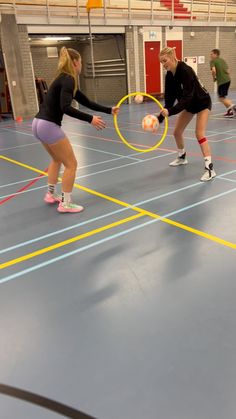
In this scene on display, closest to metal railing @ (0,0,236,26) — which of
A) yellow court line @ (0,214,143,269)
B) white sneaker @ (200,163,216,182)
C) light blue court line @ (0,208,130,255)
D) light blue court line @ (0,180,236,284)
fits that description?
white sneaker @ (200,163,216,182)

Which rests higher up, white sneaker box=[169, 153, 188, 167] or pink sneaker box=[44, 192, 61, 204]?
white sneaker box=[169, 153, 188, 167]

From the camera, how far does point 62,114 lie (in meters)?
4.21

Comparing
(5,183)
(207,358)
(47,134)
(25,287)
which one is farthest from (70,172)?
(207,358)

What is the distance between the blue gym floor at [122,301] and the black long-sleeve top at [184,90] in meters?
1.08

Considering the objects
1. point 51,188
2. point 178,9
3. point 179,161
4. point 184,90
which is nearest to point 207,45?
point 178,9

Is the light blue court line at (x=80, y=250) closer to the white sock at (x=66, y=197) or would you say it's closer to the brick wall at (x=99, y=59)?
the white sock at (x=66, y=197)

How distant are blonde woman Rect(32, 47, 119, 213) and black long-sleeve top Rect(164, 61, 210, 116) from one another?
3.81 ft

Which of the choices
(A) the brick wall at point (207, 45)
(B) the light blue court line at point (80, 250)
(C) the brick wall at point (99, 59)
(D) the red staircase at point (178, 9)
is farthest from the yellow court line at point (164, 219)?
(A) the brick wall at point (207, 45)

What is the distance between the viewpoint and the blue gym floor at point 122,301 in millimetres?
2016

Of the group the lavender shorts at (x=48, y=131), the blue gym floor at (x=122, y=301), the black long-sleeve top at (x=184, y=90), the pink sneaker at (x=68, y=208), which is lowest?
the blue gym floor at (x=122, y=301)

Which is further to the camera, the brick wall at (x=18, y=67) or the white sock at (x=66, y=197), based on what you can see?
the brick wall at (x=18, y=67)

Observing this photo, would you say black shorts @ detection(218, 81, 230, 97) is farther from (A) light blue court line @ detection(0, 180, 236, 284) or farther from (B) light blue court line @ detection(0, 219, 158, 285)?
(B) light blue court line @ detection(0, 219, 158, 285)

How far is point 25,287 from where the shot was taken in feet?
10.1

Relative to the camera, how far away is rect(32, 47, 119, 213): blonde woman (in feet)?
13.1
